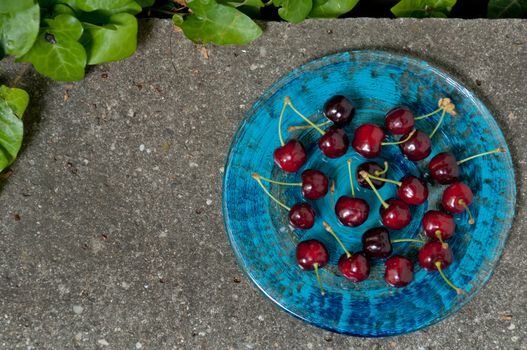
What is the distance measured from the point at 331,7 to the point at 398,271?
693 millimetres

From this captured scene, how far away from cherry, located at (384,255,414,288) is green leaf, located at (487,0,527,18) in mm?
735

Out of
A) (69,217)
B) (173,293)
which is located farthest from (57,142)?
(173,293)

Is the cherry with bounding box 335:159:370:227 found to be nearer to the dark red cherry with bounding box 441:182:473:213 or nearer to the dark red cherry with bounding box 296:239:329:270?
the dark red cherry with bounding box 296:239:329:270

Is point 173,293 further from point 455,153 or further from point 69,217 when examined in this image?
point 455,153

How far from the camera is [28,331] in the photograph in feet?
5.42

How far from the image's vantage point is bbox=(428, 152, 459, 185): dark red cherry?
57.2 inches

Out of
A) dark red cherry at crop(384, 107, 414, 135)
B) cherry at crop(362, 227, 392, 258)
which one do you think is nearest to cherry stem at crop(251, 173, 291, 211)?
cherry at crop(362, 227, 392, 258)

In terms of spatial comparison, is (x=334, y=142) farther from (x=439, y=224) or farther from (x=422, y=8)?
(x=422, y=8)

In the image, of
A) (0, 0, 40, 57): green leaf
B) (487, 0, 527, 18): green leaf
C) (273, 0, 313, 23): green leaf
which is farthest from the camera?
(487, 0, 527, 18): green leaf

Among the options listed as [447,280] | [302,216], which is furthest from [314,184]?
[447,280]

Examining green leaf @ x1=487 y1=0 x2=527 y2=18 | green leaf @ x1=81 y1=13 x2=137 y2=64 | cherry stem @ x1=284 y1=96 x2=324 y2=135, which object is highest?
green leaf @ x1=487 y1=0 x2=527 y2=18

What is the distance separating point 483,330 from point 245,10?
3.45ft

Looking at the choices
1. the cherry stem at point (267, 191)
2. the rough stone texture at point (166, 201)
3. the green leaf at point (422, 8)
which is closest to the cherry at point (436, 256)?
the rough stone texture at point (166, 201)

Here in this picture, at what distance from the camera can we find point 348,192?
1.54 m
